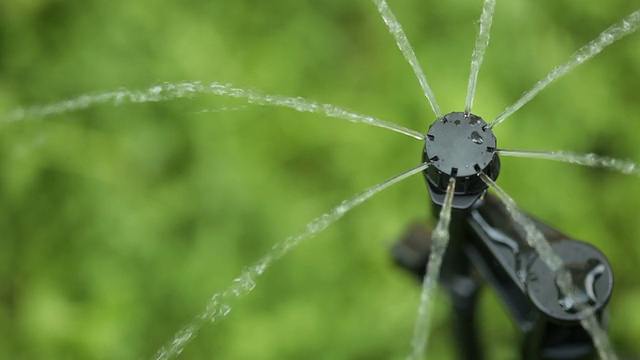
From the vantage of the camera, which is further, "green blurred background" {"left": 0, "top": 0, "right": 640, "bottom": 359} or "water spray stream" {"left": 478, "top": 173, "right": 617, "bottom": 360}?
"green blurred background" {"left": 0, "top": 0, "right": 640, "bottom": 359}

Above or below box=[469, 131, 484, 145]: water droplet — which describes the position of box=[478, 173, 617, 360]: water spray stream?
below

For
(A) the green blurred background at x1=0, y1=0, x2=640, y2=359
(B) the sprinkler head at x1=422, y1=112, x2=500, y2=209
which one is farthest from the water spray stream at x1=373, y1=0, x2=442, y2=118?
(A) the green blurred background at x1=0, y1=0, x2=640, y2=359

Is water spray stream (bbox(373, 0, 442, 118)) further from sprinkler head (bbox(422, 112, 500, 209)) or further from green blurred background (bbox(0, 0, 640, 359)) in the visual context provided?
green blurred background (bbox(0, 0, 640, 359))

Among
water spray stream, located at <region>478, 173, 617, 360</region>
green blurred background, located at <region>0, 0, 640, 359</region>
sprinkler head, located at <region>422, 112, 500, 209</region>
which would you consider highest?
green blurred background, located at <region>0, 0, 640, 359</region>

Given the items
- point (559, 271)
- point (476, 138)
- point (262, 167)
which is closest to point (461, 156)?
point (476, 138)

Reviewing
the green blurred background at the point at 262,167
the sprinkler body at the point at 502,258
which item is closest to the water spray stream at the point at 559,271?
the sprinkler body at the point at 502,258

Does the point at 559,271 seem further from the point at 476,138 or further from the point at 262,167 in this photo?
the point at 262,167

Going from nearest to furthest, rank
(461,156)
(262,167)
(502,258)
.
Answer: (461,156)
(502,258)
(262,167)
